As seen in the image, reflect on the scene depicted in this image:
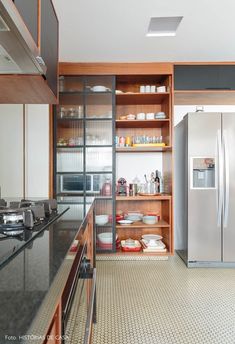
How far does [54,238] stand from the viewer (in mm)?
854

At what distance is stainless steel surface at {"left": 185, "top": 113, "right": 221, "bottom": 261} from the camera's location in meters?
2.97

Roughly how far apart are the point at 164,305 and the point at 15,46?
2.06 meters

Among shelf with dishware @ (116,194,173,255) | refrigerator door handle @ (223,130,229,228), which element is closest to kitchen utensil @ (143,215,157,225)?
shelf with dishware @ (116,194,173,255)

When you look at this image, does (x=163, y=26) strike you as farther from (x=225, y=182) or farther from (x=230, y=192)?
(x=230, y=192)

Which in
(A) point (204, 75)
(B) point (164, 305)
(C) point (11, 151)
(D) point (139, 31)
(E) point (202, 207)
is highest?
(D) point (139, 31)

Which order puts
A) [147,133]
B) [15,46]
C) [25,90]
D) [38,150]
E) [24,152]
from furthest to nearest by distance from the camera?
[147,133], [38,150], [24,152], [25,90], [15,46]

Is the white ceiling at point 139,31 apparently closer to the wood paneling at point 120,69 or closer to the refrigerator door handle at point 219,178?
the wood paneling at point 120,69

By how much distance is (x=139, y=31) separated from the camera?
8.26 feet

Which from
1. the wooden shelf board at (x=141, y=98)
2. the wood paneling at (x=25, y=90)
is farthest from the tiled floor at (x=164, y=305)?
the wooden shelf board at (x=141, y=98)

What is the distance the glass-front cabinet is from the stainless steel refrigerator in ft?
3.07

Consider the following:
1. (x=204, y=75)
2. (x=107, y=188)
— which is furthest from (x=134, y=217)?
(x=204, y=75)

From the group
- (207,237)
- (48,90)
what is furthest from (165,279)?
(48,90)

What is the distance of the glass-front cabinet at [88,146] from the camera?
10.5ft

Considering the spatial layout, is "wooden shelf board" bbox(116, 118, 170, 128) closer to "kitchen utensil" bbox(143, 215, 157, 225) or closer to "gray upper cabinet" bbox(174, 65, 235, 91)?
"gray upper cabinet" bbox(174, 65, 235, 91)
